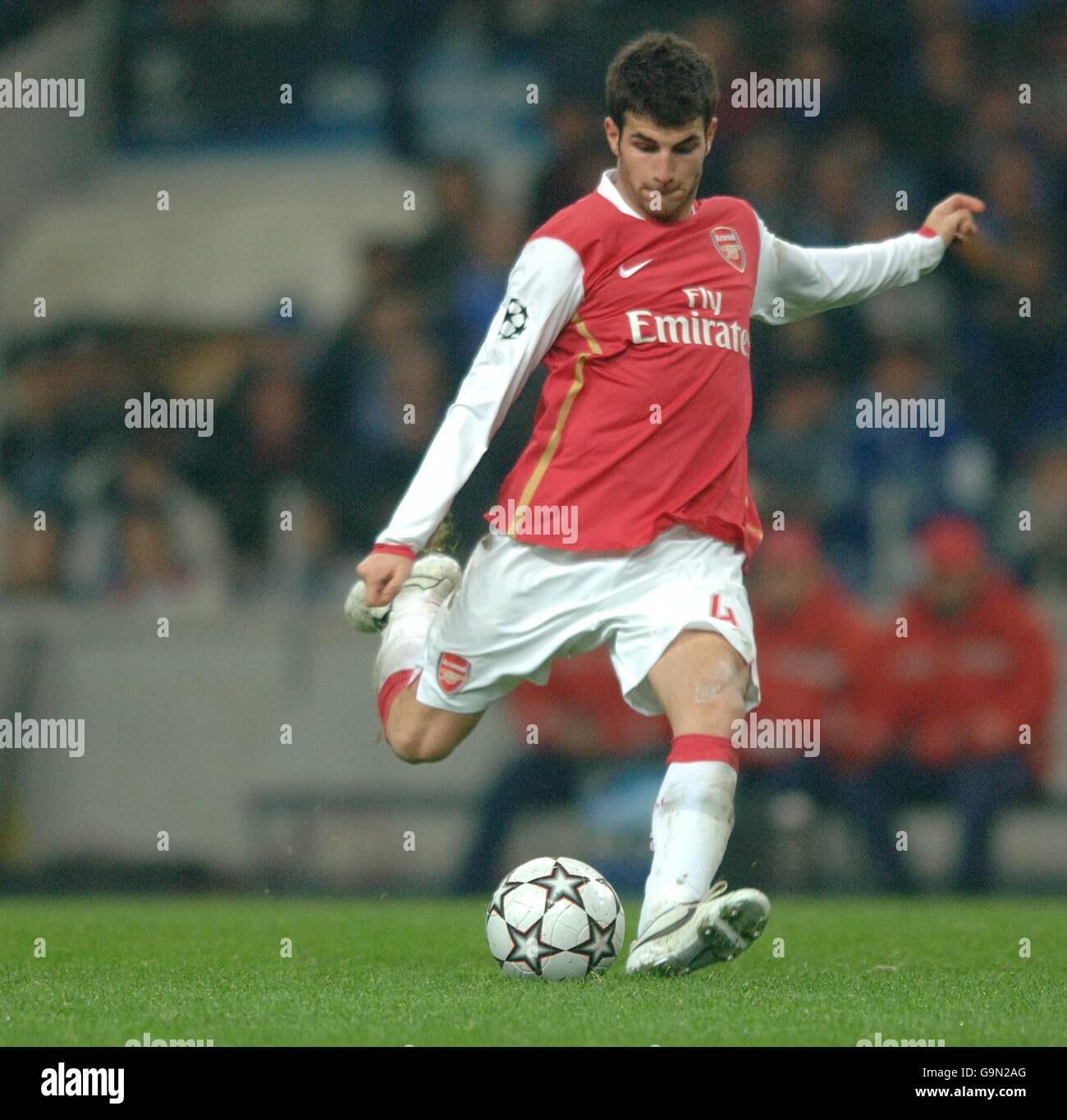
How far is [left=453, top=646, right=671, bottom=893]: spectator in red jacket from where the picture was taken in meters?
9.17

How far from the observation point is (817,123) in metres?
11.2

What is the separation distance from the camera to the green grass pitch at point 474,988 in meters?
3.92

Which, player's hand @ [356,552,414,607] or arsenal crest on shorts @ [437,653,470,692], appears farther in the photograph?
arsenal crest on shorts @ [437,653,470,692]

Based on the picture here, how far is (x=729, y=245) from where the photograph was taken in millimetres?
5188

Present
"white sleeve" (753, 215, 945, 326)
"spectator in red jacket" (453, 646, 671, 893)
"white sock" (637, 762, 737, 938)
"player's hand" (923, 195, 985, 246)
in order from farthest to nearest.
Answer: "spectator in red jacket" (453, 646, 671, 893) → "player's hand" (923, 195, 985, 246) → "white sleeve" (753, 215, 945, 326) → "white sock" (637, 762, 737, 938)

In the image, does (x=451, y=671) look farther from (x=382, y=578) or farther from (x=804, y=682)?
(x=804, y=682)

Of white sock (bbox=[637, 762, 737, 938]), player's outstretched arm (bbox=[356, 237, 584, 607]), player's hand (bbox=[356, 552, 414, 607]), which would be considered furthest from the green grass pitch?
player's outstretched arm (bbox=[356, 237, 584, 607])

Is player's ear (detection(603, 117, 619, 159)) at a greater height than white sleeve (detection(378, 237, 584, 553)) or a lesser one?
greater

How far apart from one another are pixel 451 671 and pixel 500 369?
84 centimetres

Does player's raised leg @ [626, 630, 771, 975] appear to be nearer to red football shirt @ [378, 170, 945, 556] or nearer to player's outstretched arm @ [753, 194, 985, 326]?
red football shirt @ [378, 170, 945, 556]

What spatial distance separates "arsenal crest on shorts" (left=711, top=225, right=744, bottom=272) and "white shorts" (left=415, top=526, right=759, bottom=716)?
2.30ft

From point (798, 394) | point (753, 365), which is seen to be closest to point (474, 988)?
point (798, 394)

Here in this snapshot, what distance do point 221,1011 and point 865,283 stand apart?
8.76ft

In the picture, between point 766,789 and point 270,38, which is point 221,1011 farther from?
point 270,38
